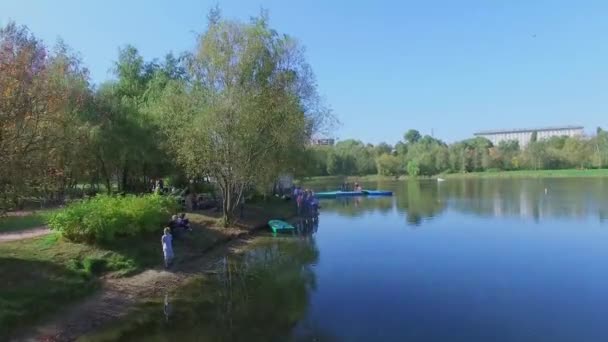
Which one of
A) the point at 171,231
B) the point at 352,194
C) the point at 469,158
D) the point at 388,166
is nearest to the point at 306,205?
the point at 171,231

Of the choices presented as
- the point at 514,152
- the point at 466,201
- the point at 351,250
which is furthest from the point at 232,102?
the point at 514,152

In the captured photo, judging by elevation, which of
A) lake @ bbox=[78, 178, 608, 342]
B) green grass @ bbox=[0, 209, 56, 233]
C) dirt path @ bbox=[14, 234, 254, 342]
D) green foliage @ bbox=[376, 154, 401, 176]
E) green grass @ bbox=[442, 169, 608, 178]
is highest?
green foliage @ bbox=[376, 154, 401, 176]

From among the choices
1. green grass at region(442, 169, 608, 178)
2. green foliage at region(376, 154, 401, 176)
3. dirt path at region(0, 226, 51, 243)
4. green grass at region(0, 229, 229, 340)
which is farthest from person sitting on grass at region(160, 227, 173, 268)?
green foliage at region(376, 154, 401, 176)

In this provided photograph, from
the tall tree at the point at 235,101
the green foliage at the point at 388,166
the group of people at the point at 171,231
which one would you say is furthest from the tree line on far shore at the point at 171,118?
the green foliage at the point at 388,166

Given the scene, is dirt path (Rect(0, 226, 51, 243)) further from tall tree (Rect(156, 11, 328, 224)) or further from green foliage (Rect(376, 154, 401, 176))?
green foliage (Rect(376, 154, 401, 176))

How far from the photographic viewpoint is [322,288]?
58.9 ft

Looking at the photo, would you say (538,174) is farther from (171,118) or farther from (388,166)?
(171,118)

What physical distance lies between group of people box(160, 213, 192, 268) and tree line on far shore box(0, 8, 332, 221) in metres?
4.01

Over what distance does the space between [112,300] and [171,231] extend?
25.1ft

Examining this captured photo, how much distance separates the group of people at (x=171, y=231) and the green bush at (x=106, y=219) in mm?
642

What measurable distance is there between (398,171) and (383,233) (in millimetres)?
104389

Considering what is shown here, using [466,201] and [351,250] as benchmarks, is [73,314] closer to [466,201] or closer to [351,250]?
[351,250]

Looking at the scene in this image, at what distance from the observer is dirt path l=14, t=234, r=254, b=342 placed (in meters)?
12.9

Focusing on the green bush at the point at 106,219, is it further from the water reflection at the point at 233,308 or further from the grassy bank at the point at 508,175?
the grassy bank at the point at 508,175
